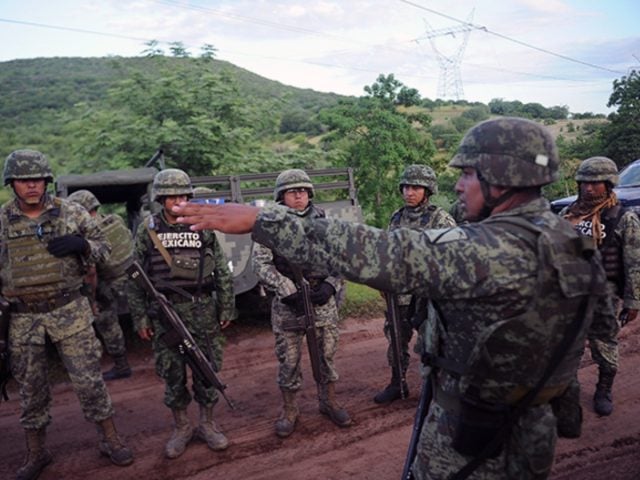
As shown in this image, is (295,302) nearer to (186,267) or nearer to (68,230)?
(186,267)

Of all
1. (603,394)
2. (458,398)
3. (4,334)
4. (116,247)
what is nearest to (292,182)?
(116,247)

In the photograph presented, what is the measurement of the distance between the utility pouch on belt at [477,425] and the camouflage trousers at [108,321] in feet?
16.4

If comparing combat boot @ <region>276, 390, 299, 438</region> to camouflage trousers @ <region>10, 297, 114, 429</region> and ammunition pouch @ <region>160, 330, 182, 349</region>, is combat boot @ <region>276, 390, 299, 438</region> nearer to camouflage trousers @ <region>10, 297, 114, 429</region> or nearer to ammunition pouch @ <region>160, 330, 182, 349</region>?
ammunition pouch @ <region>160, 330, 182, 349</region>

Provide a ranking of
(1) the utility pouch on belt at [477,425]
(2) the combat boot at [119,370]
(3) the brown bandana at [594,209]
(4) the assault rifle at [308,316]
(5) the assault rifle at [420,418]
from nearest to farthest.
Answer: (1) the utility pouch on belt at [477,425] → (5) the assault rifle at [420,418] → (4) the assault rifle at [308,316] → (3) the brown bandana at [594,209] → (2) the combat boot at [119,370]

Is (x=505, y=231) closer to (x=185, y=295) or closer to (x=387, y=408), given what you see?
(x=185, y=295)

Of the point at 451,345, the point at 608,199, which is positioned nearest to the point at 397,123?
the point at 608,199

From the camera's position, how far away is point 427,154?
43.5ft

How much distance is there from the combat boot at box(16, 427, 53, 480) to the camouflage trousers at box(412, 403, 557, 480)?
334cm

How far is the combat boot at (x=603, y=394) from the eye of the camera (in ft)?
16.0

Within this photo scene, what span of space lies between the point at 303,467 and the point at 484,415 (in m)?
2.49

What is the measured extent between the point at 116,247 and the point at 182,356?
1419 mm

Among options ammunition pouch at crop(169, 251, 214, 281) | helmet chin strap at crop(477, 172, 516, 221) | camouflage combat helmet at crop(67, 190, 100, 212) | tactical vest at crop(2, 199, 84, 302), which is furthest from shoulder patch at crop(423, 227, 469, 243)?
camouflage combat helmet at crop(67, 190, 100, 212)

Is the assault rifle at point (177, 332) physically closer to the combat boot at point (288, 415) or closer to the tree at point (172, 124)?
the combat boot at point (288, 415)

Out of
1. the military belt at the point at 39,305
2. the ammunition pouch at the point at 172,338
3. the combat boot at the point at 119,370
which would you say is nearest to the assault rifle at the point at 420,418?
the ammunition pouch at the point at 172,338
